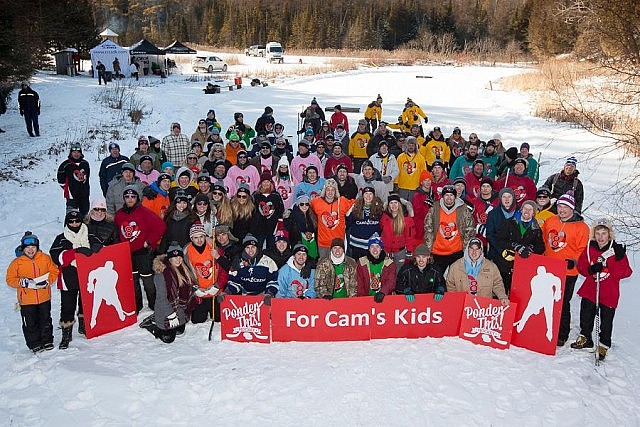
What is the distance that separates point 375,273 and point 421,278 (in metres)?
0.61

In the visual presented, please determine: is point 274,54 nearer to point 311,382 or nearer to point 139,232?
point 139,232

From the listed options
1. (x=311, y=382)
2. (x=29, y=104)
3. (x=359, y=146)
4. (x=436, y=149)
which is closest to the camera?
(x=311, y=382)

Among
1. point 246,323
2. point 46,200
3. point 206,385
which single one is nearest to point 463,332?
point 246,323

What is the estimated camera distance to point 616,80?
313 inches

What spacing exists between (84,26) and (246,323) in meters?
42.0

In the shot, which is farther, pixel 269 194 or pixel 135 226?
pixel 269 194

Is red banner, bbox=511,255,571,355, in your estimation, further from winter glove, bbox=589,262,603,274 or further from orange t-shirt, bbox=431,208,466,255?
orange t-shirt, bbox=431,208,466,255

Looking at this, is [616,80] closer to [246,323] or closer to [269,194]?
[269,194]

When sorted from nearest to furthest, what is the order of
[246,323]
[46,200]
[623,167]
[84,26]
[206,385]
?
[206,385] → [246,323] → [46,200] → [623,167] → [84,26]

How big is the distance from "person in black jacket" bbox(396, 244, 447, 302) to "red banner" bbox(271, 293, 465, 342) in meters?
0.16

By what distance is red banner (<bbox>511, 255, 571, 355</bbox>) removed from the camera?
6.33 m

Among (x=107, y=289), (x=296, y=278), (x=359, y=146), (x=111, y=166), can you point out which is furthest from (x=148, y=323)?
(x=359, y=146)

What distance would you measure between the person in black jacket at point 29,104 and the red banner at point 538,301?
16.4 m

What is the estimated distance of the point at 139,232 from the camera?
282 inches
